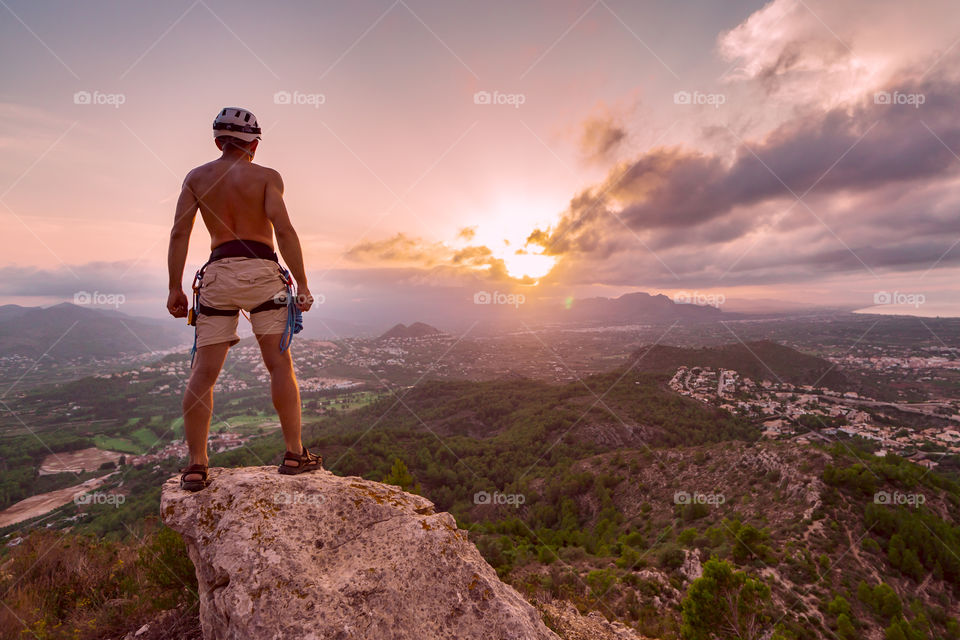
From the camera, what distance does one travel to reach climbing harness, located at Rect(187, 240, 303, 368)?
11.9 ft

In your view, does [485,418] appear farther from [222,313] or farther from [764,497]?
[222,313]

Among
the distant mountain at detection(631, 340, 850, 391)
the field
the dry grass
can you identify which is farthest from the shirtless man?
the distant mountain at detection(631, 340, 850, 391)

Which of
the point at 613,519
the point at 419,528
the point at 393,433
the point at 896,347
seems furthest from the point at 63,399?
the point at 896,347

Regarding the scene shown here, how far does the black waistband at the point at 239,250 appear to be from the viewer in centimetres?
363

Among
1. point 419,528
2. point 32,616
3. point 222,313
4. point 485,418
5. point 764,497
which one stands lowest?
point 485,418

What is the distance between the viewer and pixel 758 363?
84.4m

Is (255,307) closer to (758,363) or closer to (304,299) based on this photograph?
(304,299)

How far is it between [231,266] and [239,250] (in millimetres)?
195

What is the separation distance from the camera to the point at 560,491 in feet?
130

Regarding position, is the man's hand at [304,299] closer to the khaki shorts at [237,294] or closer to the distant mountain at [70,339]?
the khaki shorts at [237,294]

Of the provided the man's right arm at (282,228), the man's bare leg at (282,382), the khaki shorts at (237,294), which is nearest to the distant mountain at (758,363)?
the man's bare leg at (282,382)

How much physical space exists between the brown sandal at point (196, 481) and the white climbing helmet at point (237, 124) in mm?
3473

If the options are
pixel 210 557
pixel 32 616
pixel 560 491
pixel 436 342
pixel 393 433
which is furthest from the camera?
pixel 436 342

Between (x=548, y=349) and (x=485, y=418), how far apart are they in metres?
80.3
